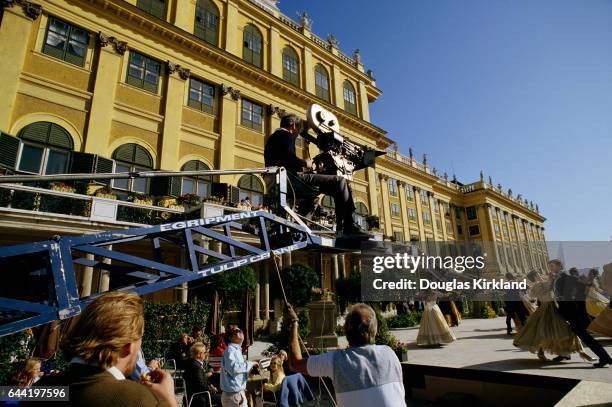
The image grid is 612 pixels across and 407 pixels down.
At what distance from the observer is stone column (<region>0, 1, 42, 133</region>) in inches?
527

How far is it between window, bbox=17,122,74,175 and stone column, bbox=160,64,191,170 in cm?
420

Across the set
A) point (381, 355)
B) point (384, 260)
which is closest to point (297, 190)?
point (381, 355)

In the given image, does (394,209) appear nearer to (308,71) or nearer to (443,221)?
(443,221)

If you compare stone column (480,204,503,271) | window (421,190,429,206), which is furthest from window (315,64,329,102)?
stone column (480,204,503,271)

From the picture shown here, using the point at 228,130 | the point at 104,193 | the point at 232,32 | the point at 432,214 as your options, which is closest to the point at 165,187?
the point at 104,193

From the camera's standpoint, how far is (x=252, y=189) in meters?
20.8

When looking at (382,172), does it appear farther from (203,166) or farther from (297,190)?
(297,190)

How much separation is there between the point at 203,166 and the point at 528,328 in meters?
16.9

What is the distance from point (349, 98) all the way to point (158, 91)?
17.4 m

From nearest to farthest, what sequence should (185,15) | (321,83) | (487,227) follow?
(185,15) → (321,83) → (487,227)

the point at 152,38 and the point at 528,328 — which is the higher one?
the point at 152,38

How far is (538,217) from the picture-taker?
236 ft

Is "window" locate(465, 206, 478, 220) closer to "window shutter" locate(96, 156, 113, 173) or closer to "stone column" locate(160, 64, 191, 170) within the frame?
"stone column" locate(160, 64, 191, 170)

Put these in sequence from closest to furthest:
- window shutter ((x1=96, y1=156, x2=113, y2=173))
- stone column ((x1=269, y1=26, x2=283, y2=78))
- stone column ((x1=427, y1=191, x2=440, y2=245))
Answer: window shutter ((x1=96, y1=156, x2=113, y2=173)) < stone column ((x1=269, y1=26, x2=283, y2=78)) < stone column ((x1=427, y1=191, x2=440, y2=245))
